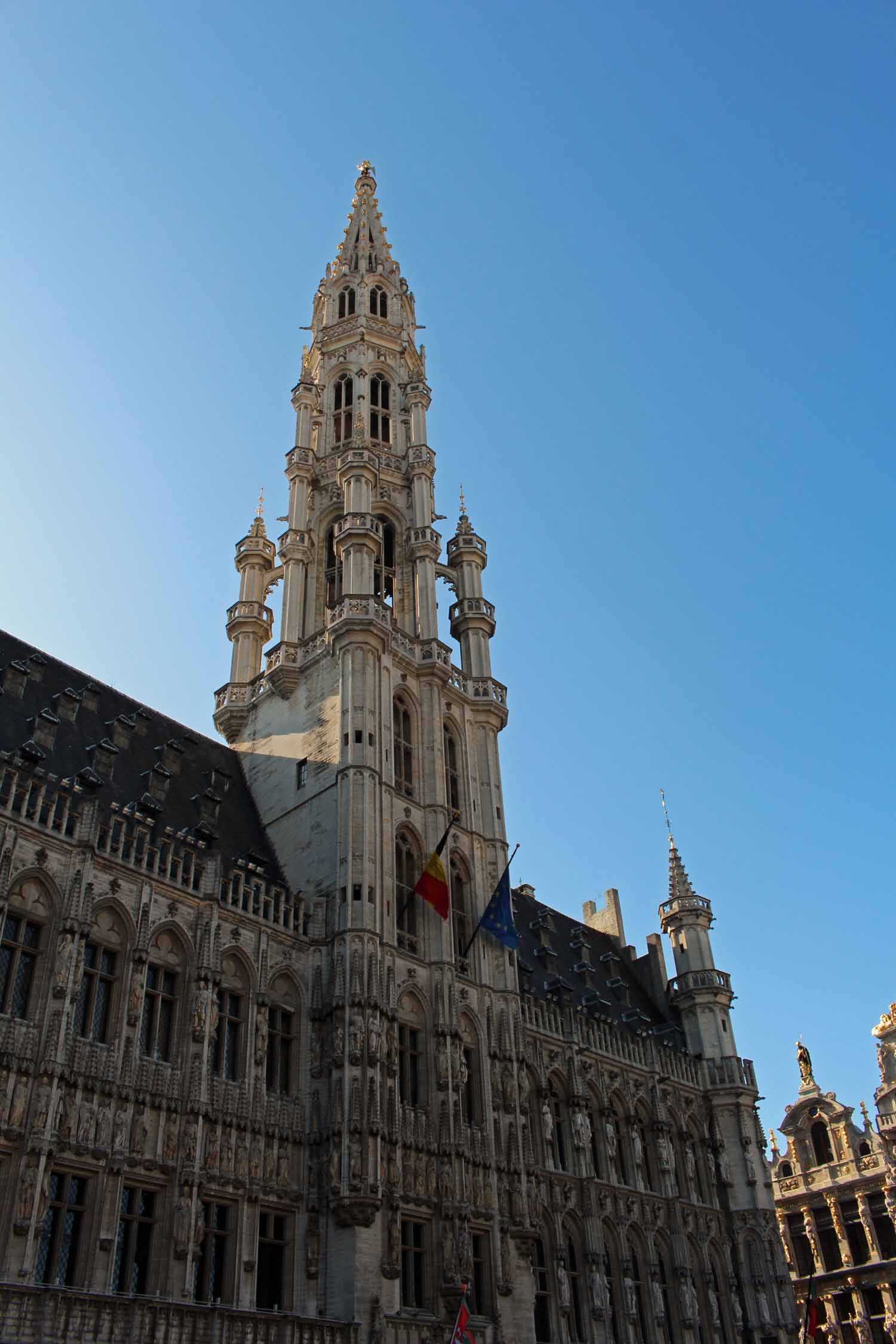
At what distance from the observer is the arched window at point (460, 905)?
137 ft

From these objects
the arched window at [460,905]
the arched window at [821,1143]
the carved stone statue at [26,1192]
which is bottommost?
the carved stone statue at [26,1192]

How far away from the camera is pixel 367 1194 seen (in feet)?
105

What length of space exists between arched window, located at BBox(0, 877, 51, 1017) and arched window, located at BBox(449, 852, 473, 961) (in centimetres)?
1556

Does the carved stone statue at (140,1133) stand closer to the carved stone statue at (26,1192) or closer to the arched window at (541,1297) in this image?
the carved stone statue at (26,1192)

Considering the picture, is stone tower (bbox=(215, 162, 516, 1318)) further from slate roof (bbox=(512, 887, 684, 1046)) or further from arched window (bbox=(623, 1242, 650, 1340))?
arched window (bbox=(623, 1242, 650, 1340))

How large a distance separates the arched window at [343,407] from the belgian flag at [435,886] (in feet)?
75.0

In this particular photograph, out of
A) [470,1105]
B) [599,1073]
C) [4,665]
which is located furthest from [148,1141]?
[599,1073]

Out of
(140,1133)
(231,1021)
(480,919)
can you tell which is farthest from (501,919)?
(140,1133)

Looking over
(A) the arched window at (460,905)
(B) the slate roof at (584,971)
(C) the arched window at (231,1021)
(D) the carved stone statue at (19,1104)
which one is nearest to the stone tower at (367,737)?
(A) the arched window at (460,905)

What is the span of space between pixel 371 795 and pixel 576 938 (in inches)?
894

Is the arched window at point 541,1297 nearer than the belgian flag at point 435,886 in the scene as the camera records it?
No

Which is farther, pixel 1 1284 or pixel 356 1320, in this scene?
pixel 356 1320

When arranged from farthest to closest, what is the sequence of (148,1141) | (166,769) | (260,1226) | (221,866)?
(166,769) → (221,866) → (260,1226) → (148,1141)

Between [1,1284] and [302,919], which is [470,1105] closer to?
[302,919]
